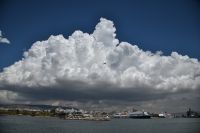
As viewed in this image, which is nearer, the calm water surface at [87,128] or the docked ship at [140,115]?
the calm water surface at [87,128]

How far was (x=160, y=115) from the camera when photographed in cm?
18300

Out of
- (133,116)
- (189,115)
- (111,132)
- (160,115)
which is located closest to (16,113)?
(133,116)

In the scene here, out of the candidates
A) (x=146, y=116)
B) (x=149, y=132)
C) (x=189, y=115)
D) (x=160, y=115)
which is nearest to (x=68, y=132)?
(x=149, y=132)

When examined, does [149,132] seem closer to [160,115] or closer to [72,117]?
[72,117]

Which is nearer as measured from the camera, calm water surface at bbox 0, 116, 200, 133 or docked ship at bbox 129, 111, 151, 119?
calm water surface at bbox 0, 116, 200, 133

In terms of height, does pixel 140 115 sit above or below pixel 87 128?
above

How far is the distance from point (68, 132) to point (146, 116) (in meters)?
109

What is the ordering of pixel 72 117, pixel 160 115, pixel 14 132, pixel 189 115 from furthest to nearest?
1. pixel 189 115
2. pixel 160 115
3. pixel 72 117
4. pixel 14 132

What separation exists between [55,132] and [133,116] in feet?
391

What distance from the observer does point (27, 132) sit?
4316cm

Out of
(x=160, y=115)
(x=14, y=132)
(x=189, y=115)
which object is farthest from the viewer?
(x=189, y=115)

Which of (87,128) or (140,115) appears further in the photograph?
(140,115)

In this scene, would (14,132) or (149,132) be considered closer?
(14,132)

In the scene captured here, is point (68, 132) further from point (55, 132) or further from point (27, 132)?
point (27, 132)
